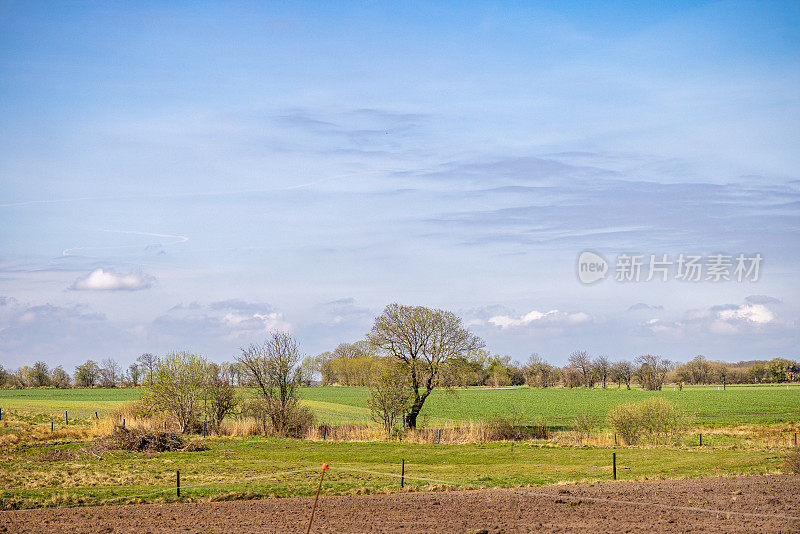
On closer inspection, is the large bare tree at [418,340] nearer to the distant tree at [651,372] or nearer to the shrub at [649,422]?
the shrub at [649,422]

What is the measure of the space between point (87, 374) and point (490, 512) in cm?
12391

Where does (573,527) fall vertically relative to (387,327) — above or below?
below

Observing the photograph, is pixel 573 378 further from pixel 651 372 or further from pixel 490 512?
pixel 490 512

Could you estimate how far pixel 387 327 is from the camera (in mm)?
44656

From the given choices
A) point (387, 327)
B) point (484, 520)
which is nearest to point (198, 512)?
point (484, 520)

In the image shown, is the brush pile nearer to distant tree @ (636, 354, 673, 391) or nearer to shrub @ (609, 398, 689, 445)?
shrub @ (609, 398, 689, 445)

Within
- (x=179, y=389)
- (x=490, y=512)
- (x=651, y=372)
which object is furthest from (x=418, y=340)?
(x=651, y=372)

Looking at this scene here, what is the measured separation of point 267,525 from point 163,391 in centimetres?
3110

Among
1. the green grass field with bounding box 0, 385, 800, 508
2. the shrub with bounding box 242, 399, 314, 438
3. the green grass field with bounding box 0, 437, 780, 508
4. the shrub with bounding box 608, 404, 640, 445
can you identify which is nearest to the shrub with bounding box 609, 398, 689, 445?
the shrub with bounding box 608, 404, 640, 445

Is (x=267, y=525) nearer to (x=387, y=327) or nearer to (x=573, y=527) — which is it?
(x=573, y=527)

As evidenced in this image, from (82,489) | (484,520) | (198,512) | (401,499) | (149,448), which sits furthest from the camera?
(149,448)

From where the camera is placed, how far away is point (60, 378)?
401ft

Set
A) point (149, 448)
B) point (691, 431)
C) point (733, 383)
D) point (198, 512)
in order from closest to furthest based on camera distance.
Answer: point (198, 512) < point (149, 448) < point (691, 431) < point (733, 383)

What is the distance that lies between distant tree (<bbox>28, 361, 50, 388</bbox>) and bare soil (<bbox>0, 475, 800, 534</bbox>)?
117m
